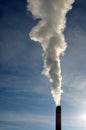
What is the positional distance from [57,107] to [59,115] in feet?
3.82

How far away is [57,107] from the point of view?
106ft

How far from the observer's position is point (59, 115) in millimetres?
31766

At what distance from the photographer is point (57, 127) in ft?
102

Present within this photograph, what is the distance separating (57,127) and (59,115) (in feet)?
5.34

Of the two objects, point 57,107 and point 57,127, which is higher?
point 57,107

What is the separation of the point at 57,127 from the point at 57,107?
2.73 meters
